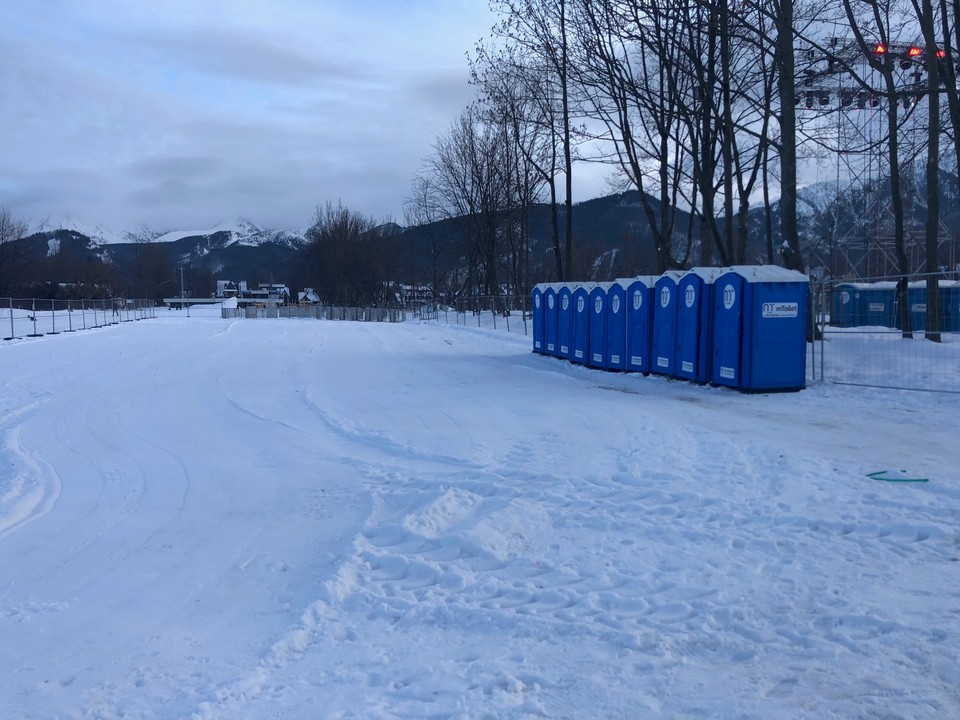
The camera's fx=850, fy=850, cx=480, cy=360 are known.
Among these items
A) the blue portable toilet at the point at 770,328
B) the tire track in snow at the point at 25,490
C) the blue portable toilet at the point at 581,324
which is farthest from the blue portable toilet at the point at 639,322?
the tire track in snow at the point at 25,490

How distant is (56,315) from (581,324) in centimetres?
3795

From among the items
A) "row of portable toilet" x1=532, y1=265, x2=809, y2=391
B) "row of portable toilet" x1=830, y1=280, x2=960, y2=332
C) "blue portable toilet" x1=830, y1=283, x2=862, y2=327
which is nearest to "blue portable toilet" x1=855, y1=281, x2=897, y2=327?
"row of portable toilet" x1=830, y1=280, x2=960, y2=332

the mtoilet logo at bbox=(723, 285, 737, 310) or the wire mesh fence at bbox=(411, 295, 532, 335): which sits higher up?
the mtoilet logo at bbox=(723, 285, 737, 310)

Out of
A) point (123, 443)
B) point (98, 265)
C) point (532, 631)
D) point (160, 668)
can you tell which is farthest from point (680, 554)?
point (98, 265)

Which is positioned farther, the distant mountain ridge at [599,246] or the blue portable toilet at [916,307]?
the distant mountain ridge at [599,246]

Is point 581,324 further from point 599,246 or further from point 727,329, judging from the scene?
point 599,246

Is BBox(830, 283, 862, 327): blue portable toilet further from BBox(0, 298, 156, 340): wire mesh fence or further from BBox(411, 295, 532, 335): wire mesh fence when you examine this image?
BBox(0, 298, 156, 340): wire mesh fence

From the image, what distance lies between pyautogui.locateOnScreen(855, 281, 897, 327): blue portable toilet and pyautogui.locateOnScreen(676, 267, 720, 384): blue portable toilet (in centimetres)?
879

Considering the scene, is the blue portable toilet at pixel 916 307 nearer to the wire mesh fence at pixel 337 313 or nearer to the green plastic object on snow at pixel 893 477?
the green plastic object on snow at pixel 893 477

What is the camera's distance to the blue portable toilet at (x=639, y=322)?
18.1m

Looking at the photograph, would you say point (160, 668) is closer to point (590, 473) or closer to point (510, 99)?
point (590, 473)

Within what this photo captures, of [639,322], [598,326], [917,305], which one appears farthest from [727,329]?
[917,305]

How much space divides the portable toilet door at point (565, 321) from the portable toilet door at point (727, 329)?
6.76m

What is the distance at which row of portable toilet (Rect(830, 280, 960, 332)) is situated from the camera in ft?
57.3
